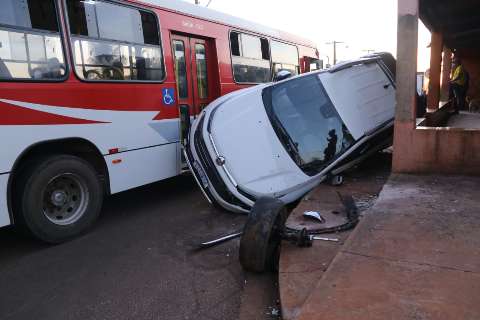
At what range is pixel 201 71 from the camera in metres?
7.10

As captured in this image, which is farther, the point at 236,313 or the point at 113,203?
the point at 113,203

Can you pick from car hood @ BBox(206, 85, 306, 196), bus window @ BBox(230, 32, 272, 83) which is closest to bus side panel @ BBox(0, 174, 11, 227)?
car hood @ BBox(206, 85, 306, 196)

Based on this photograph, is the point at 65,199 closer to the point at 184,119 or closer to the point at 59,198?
the point at 59,198

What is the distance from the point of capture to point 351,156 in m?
5.70

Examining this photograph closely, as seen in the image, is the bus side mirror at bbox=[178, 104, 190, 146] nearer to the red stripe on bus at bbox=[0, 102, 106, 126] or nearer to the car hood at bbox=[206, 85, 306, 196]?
the car hood at bbox=[206, 85, 306, 196]

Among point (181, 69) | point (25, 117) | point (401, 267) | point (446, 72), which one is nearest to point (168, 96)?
point (181, 69)

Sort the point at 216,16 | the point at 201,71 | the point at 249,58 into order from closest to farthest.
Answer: the point at 201,71
the point at 216,16
the point at 249,58

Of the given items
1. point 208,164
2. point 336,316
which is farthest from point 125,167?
point 336,316

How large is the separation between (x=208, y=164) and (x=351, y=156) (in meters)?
2.00

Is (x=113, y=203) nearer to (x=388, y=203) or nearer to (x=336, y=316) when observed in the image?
(x=388, y=203)

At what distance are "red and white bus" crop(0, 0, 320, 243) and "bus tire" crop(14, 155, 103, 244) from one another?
12 millimetres

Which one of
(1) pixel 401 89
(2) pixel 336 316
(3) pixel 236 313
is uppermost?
(1) pixel 401 89

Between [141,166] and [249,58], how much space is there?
375 cm

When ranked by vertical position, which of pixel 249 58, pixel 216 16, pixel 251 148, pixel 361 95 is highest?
pixel 216 16
